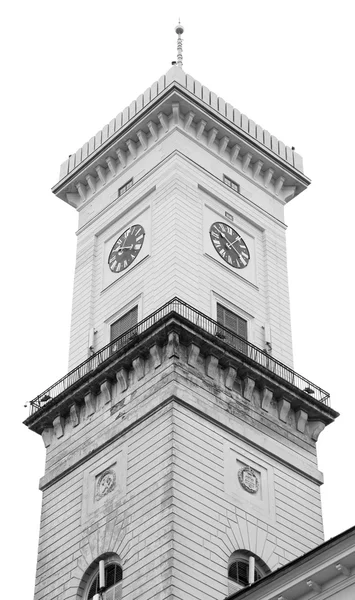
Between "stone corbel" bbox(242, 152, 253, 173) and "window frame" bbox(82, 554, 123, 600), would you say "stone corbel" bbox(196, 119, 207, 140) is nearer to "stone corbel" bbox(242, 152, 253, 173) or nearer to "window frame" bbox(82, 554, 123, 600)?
"stone corbel" bbox(242, 152, 253, 173)

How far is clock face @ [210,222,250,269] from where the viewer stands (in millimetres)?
67688

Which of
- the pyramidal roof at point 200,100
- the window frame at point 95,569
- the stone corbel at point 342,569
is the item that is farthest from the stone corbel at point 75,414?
the stone corbel at point 342,569

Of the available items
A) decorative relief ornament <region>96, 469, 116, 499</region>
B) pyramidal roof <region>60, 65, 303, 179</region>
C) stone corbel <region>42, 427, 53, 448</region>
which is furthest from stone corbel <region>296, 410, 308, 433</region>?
pyramidal roof <region>60, 65, 303, 179</region>

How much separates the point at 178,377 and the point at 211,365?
2260 millimetres

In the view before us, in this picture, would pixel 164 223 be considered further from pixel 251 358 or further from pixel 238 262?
pixel 251 358

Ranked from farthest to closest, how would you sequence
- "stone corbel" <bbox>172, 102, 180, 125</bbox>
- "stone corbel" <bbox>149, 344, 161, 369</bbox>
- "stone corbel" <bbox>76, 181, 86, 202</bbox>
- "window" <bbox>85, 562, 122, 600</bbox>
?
"stone corbel" <bbox>76, 181, 86, 202</bbox> → "stone corbel" <bbox>172, 102, 180, 125</bbox> → "stone corbel" <bbox>149, 344, 161, 369</bbox> → "window" <bbox>85, 562, 122, 600</bbox>

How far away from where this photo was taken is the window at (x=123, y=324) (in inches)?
2542

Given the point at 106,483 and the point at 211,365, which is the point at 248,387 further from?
the point at 106,483

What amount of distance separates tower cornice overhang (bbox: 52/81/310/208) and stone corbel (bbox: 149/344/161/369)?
15.3 metres

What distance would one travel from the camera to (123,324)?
215 feet

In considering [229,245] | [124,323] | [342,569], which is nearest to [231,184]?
[229,245]

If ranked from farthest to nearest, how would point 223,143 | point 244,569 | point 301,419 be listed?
point 223,143, point 301,419, point 244,569

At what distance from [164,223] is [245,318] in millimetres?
6162

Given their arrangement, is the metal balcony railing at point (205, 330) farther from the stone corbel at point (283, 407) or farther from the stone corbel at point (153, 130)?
the stone corbel at point (153, 130)
